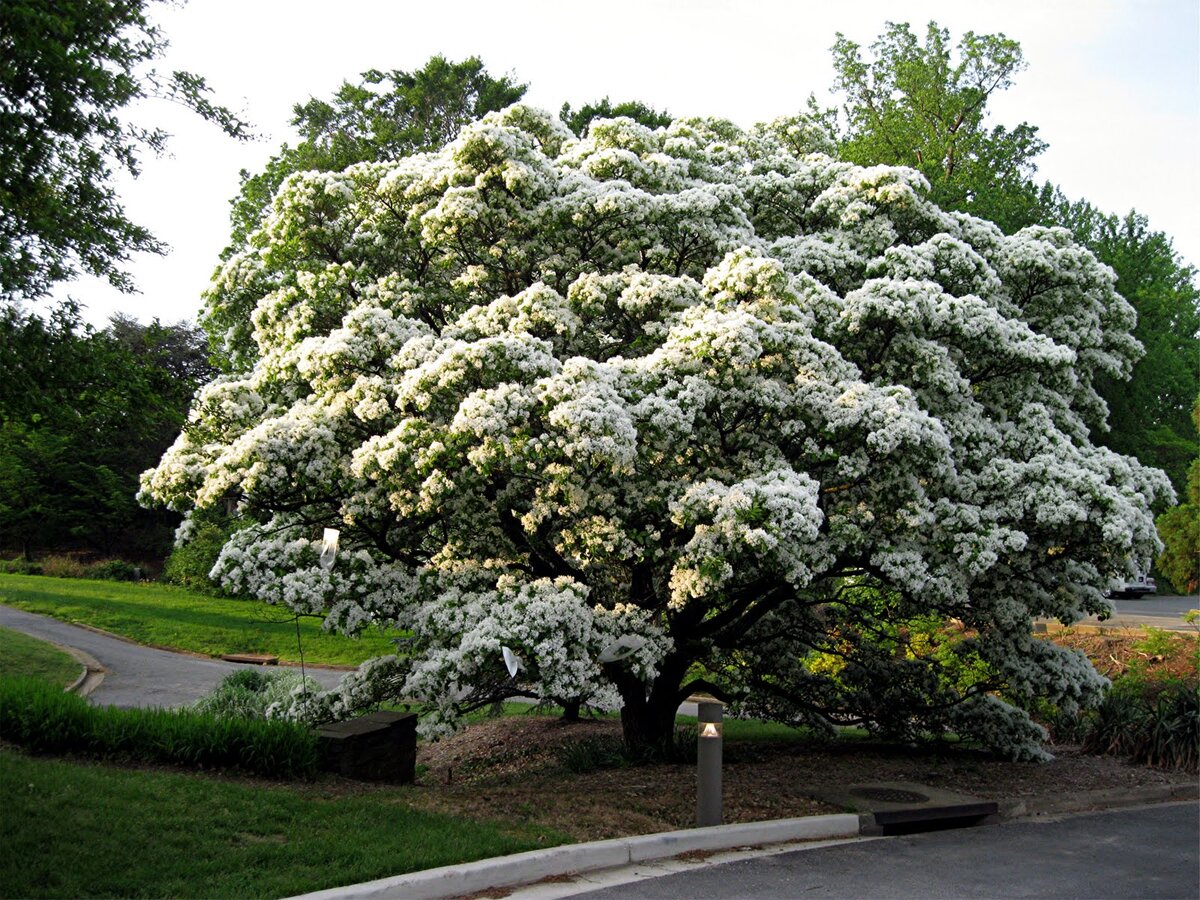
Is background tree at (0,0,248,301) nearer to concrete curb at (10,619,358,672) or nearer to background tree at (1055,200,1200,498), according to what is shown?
concrete curb at (10,619,358,672)

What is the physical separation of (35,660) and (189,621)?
6388 millimetres

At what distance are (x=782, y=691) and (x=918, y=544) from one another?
12.4 ft

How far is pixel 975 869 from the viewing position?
316 inches

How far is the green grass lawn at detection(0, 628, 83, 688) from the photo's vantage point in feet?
54.0

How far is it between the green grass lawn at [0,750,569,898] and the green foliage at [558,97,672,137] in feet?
101

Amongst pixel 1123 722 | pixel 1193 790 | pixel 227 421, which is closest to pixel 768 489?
pixel 227 421

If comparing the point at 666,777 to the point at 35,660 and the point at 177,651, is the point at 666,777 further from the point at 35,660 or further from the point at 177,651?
the point at 177,651

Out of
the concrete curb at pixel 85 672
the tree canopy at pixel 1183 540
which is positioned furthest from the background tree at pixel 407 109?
the tree canopy at pixel 1183 540

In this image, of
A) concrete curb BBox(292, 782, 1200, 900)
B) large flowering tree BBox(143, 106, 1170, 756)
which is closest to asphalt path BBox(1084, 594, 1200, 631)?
large flowering tree BBox(143, 106, 1170, 756)

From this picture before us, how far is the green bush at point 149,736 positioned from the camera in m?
8.52

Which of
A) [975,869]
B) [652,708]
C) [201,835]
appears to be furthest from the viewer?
[652,708]

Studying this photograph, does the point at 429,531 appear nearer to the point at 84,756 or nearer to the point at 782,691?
the point at 84,756

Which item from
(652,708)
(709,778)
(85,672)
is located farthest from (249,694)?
(709,778)

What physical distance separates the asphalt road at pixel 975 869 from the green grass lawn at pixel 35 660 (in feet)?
41.1
